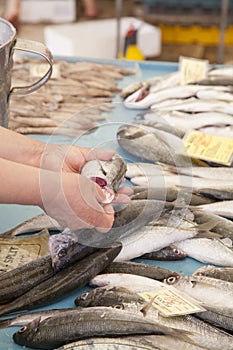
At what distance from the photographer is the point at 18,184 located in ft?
4.94

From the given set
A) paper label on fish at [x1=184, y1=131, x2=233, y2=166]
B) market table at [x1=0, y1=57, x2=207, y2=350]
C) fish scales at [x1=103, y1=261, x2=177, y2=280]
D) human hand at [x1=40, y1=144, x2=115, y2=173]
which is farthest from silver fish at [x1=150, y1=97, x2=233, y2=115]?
fish scales at [x1=103, y1=261, x2=177, y2=280]

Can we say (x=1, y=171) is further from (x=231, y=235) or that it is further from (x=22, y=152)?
(x=231, y=235)

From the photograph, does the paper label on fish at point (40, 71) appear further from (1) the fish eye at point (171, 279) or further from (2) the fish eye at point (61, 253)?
(1) the fish eye at point (171, 279)

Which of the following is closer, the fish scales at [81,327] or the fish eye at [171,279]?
the fish scales at [81,327]

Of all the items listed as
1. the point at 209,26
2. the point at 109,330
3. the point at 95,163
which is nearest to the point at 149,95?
the point at 95,163

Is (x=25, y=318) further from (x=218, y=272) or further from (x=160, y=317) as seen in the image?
(x=218, y=272)

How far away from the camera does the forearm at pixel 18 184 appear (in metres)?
1.49

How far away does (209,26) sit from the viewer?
6441 millimetres

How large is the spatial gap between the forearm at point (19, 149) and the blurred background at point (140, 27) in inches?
114

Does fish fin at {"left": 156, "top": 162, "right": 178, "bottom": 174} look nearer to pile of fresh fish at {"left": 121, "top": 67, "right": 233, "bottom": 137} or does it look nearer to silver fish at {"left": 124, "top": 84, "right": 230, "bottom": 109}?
pile of fresh fish at {"left": 121, "top": 67, "right": 233, "bottom": 137}

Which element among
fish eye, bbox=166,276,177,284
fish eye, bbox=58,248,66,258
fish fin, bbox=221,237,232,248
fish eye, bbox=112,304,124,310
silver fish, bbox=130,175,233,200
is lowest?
fish eye, bbox=166,276,177,284

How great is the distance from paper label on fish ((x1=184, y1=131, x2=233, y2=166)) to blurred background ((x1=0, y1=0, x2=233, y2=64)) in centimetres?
222

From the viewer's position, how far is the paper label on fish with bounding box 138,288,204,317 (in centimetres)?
155

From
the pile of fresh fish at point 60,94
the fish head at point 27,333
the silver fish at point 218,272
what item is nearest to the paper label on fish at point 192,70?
the pile of fresh fish at point 60,94
